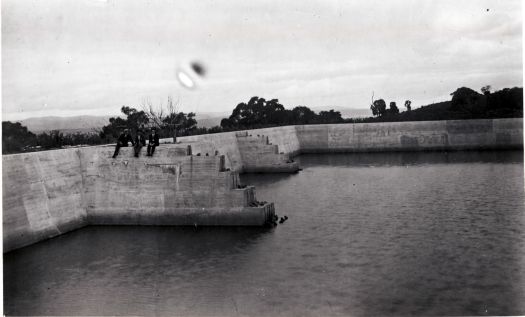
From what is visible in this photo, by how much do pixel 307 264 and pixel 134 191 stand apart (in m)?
8.91

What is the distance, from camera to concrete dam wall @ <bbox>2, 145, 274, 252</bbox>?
21684 mm

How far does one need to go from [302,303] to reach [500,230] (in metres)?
9.90

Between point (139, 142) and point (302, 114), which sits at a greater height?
point (302, 114)

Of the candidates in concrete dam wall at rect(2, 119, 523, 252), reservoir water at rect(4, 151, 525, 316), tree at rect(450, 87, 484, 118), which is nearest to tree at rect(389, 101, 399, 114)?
tree at rect(450, 87, 484, 118)

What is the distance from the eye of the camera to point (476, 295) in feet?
47.6

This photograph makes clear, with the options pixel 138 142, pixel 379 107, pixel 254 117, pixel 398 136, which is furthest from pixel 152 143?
pixel 379 107

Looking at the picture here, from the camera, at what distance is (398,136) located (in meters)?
54.9

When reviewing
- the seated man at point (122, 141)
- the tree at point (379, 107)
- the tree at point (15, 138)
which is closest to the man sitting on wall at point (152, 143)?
the seated man at point (122, 141)

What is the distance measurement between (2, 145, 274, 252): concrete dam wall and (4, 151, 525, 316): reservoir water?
0.62 metres

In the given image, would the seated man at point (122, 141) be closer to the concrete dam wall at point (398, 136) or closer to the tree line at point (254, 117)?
the tree line at point (254, 117)

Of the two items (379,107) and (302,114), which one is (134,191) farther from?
(379,107)

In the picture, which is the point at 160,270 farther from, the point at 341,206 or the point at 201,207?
the point at 341,206

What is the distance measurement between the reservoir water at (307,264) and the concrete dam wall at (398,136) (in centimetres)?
2309

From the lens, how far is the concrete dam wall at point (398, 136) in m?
50.6
